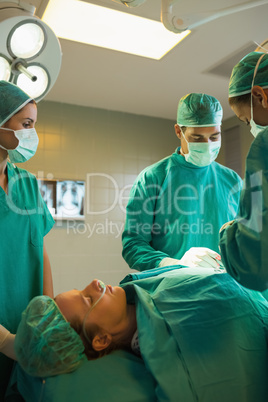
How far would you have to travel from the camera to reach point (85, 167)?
3703 millimetres

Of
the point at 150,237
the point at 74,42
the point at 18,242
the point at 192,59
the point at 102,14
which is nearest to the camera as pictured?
the point at 18,242

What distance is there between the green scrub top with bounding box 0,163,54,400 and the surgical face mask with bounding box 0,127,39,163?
0.20 feet

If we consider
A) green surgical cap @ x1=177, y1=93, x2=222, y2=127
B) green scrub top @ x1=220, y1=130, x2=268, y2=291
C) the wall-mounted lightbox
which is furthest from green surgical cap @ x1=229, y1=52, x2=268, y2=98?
the wall-mounted lightbox

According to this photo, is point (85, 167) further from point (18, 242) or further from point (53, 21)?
point (18, 242)

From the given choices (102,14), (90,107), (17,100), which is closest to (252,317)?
(17,100)

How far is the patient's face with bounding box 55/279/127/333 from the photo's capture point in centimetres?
124

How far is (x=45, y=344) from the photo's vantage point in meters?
1.02

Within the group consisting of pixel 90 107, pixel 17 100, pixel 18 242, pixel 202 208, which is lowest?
pixel 18 242

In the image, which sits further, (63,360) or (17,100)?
(17,100)

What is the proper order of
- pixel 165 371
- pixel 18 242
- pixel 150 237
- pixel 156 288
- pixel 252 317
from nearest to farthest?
pixel 165 371, pixel 252 317, pixel 156 288, pixel 18 242, pixel 150 237

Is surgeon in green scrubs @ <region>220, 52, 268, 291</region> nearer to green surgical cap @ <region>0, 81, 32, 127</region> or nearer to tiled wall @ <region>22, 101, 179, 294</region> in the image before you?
green surgical cap @ <region>0, 81, 32, 127</region>

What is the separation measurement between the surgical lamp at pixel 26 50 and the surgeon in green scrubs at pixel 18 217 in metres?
0.08

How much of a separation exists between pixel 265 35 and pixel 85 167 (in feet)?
6.69

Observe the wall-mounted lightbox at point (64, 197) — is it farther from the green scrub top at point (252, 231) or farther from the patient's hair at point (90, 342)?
the green scrub top at point (252, 231)
